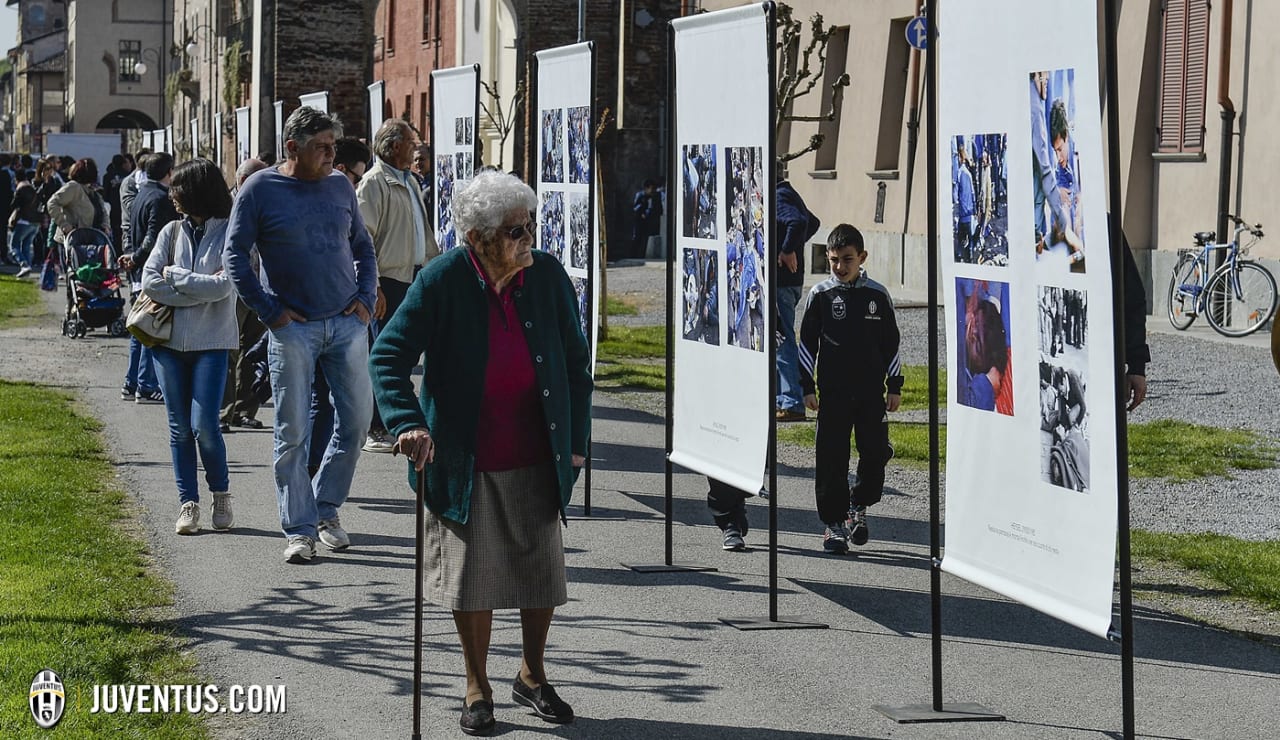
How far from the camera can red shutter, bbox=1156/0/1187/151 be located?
21406 millimetres

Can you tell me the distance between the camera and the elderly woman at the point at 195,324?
8.99 m

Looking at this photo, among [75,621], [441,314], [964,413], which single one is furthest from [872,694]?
[75,621]

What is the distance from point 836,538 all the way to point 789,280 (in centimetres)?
519

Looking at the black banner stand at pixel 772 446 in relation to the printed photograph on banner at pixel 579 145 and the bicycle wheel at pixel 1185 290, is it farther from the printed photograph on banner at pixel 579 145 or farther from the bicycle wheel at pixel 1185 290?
the bicycle wheel at pixel 1185 290

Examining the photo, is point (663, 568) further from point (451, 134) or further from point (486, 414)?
point (451, 134)

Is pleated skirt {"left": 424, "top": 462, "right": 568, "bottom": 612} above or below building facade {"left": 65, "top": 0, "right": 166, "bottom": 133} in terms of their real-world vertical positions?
below

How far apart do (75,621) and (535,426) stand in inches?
89.9

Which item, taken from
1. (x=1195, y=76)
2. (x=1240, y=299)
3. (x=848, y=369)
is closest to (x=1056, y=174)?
(x=848, y=369)

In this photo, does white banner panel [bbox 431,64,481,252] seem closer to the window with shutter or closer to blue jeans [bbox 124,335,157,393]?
blue jeans [bbox 124,335,157,393]

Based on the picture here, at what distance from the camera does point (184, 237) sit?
29.8ft

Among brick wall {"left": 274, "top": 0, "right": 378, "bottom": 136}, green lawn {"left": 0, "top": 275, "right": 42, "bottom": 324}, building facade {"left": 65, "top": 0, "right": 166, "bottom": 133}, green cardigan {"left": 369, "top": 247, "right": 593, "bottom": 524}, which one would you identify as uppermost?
building facade {"left": 65, "top": 0, "right": 166, "bottom": 133}

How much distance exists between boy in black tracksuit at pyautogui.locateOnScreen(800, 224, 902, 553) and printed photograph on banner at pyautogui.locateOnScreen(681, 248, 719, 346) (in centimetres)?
56

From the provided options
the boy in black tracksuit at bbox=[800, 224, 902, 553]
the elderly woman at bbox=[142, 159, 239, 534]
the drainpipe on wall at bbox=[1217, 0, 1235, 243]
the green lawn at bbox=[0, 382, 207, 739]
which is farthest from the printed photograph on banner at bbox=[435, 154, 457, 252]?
the drainpipe on wall at bbox=[1217, 0, 1235, 243]

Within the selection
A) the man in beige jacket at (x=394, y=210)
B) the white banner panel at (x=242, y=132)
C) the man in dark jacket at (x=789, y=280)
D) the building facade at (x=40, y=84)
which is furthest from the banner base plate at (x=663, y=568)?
the building facade at (x=40, y=84)
